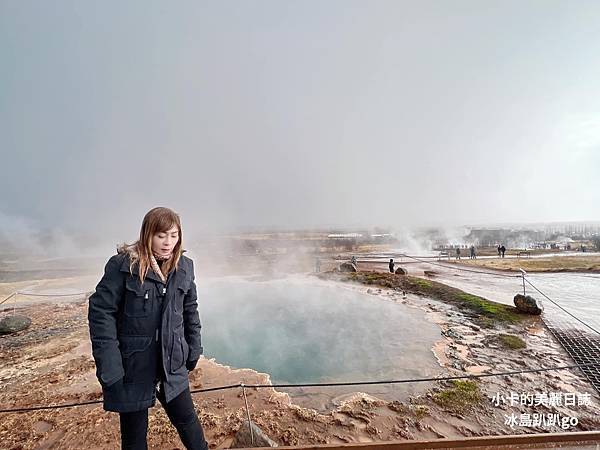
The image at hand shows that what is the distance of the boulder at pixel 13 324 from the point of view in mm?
6785

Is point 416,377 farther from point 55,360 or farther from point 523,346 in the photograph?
point 55,360

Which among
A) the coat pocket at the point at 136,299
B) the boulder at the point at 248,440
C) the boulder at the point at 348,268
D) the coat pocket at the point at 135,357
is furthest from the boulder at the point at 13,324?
the boulder at the point at 348,268

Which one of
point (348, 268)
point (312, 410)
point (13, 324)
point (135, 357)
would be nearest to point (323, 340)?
point (312, 410)

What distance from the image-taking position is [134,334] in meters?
1.45

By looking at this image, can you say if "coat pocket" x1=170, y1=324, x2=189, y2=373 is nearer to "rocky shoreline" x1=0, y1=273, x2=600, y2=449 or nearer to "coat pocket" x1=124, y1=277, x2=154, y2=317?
"coat pocket" x1=124, y1=277, x2=154, y2=317

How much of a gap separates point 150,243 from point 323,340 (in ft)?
17.5

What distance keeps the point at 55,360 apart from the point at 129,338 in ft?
18.3

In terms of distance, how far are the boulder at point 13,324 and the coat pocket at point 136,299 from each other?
820 centimetres

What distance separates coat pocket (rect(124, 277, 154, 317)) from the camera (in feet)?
4.68

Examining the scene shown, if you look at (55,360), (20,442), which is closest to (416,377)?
(20,442)

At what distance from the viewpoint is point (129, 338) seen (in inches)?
56.9

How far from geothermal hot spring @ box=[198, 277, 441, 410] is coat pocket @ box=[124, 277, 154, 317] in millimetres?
3151

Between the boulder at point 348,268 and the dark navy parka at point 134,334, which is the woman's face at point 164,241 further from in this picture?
the boulder at point 348,268

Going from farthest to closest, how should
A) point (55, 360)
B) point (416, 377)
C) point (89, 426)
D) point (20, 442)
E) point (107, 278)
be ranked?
point (55, 360) < point (416, 377) < point (89, 426) < point (20, 442) < point (107, 278)
